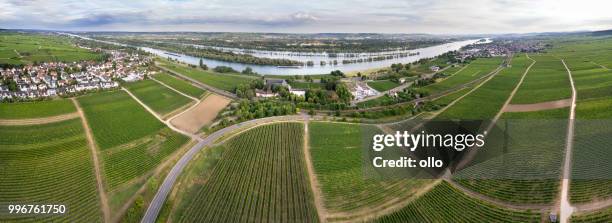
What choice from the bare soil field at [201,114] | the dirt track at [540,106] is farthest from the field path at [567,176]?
the bare soil field at [201,114]

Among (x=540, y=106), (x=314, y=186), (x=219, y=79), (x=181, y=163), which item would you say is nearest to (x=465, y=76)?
(x=540, y=106)

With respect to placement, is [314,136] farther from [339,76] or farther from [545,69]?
[545,69]

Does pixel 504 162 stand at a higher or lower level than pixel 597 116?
lower

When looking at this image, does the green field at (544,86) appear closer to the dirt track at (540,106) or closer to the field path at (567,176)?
the dirt track at (540,106)

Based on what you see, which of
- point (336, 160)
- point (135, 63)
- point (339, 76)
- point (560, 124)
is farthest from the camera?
point (135, 63)

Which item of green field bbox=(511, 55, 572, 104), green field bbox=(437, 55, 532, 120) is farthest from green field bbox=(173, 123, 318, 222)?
green field bbox=(511, 55, 572, 104)

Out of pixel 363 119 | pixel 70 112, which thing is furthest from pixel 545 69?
pixel 70 112
